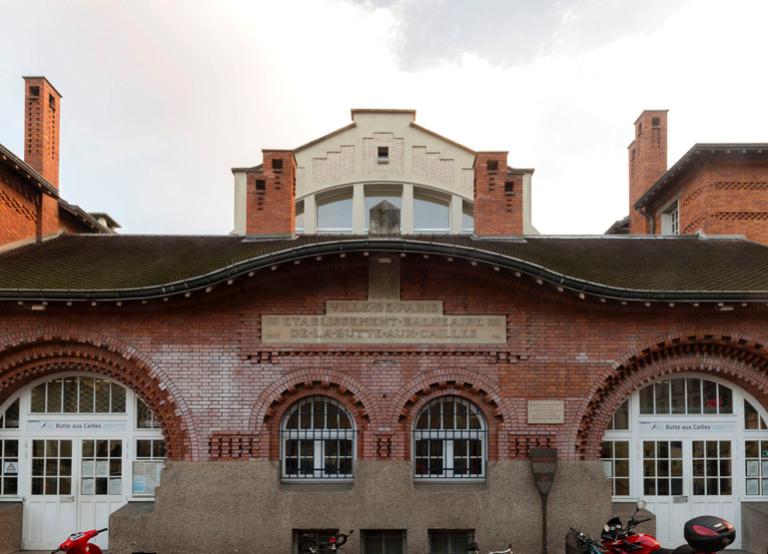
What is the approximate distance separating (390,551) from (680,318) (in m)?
6.78

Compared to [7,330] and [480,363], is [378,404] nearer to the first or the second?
[480,363]

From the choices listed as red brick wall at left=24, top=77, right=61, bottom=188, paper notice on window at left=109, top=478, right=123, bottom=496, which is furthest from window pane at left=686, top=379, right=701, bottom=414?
red brick wall at left=24, top=77, right=61, bottom=188

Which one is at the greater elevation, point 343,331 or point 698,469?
point 343,331

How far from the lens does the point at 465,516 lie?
10195 millimetres

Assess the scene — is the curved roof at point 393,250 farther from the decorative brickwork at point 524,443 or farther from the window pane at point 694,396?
the decorative brickwork at point 524,443

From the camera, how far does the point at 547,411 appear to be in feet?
→ 34.2

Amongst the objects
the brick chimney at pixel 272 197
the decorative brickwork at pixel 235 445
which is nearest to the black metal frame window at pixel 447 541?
the decorative brickwork at pixel 235 445

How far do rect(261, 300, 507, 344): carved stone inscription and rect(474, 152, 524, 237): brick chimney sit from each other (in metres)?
3.12

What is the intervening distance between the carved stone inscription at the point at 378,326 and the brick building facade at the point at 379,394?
0.12ft

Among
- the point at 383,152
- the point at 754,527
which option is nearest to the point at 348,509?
the point at 754,527

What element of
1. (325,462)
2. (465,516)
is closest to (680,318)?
(465,516)

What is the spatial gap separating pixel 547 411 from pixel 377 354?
10.7 ft

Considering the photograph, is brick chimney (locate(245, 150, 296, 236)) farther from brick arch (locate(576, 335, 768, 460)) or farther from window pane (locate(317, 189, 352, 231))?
brick arch (locate(576, 335, 768, 460))

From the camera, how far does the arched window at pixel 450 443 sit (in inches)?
423
